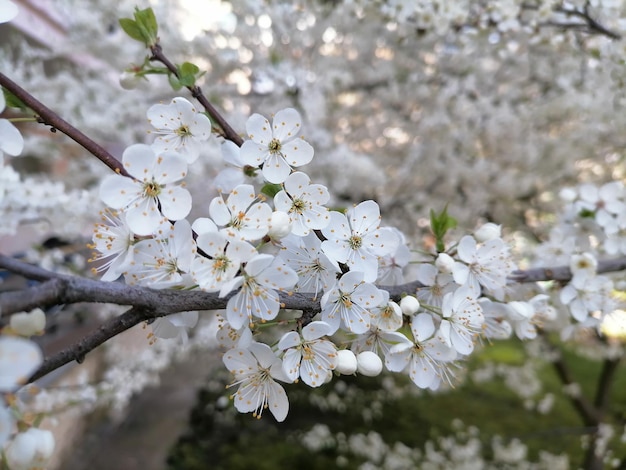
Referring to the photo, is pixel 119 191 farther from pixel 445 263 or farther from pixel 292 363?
pixel 445 263

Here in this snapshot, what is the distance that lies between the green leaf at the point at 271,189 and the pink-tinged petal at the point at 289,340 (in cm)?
26

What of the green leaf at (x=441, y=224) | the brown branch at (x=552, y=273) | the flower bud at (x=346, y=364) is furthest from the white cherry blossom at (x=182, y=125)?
the brown branch at (x=552, y=273)

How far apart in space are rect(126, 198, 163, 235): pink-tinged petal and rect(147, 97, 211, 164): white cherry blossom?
126 millimetres

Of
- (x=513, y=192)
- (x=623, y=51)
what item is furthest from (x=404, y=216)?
(x=623, y=51)

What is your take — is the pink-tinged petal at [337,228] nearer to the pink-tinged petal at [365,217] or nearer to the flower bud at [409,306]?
the pink-tinged petal at [365,217]

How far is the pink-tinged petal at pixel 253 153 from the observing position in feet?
2.77

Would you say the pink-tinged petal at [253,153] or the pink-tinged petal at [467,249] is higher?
the pink-tinged petal at [253,153]

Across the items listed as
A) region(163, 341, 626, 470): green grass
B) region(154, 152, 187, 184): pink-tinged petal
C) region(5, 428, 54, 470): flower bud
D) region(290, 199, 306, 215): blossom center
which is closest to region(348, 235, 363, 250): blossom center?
region(290, 199, 306, 215): blossom center

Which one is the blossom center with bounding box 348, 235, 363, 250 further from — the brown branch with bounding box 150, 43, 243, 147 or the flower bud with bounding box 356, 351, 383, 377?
the brown branch with bounding box 150, 43, 243, 147

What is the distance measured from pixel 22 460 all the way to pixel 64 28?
4718mm

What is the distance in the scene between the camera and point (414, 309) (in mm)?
853

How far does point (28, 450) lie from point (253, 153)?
1.85 feet

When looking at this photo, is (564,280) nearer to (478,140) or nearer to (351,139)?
(478,140)

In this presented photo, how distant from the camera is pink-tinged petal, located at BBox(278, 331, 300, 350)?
728 millimetres
